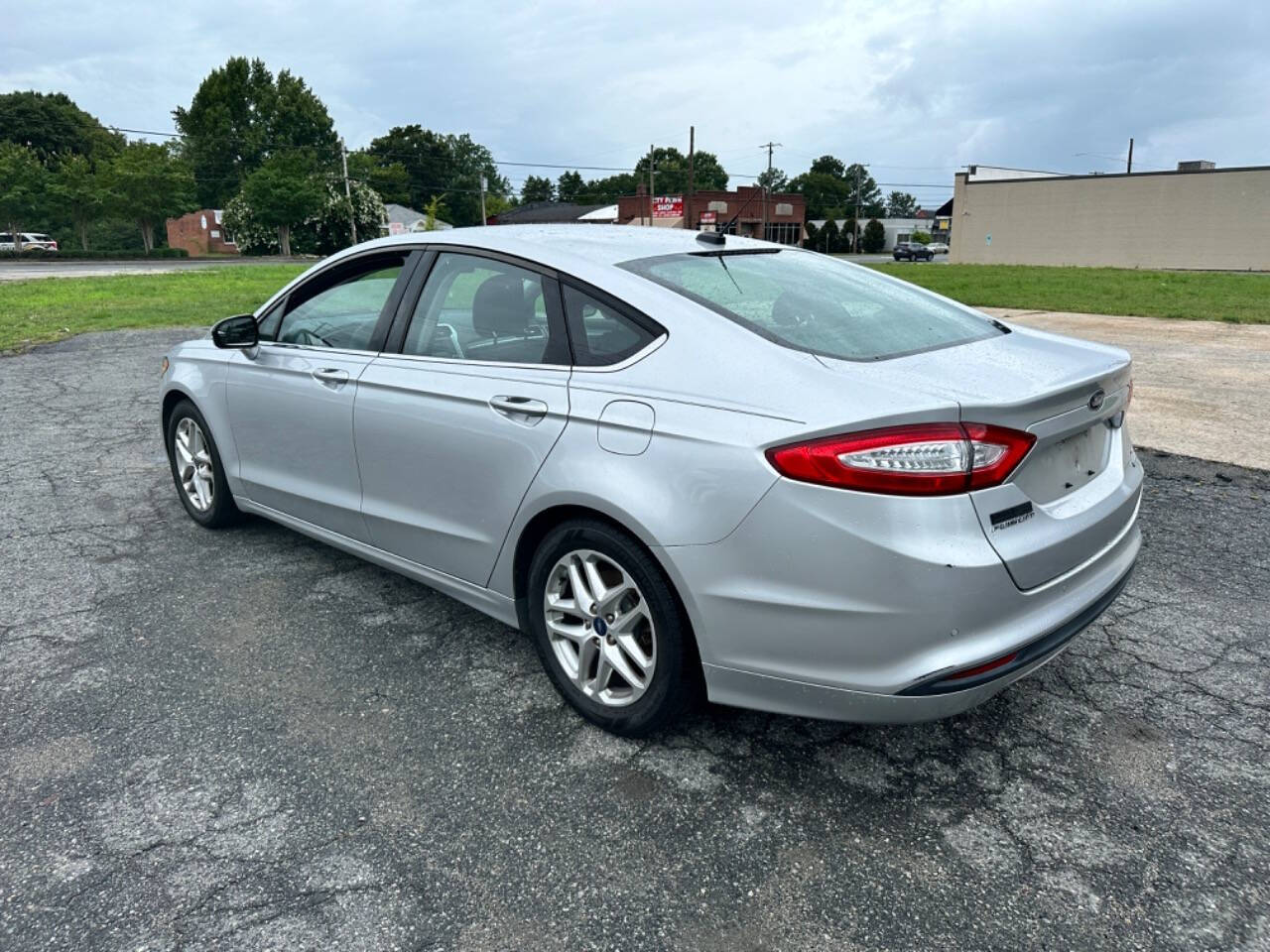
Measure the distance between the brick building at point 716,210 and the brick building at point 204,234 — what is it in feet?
102

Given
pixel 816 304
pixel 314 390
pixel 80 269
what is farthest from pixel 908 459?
pixel 80 269

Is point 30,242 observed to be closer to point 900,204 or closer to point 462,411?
Answer: point 462,411

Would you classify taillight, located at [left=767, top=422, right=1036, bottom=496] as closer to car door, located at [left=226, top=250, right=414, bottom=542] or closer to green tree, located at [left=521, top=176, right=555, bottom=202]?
car door, located at [left=226, top=250, right=414, bottom=542]

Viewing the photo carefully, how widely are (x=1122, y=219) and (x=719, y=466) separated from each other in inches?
2056

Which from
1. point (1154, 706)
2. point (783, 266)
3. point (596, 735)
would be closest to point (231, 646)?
point (596, 735)

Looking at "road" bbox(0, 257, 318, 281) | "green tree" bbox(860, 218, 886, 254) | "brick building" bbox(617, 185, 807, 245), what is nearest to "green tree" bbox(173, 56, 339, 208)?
"brick building" bbox(617, 185, 807, 245)

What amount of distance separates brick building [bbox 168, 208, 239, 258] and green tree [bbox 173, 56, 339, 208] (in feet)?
29.4

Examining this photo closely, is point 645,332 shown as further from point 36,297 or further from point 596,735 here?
point 36,297

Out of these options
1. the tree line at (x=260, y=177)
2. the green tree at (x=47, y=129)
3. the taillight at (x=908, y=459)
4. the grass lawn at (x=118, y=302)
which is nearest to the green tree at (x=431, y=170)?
the tree line at (x=260, y=177)

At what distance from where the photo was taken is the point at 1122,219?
46.6m

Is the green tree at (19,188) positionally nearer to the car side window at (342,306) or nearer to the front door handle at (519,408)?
the car side window at (342,306)

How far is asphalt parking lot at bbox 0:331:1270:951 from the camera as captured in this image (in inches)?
84.0

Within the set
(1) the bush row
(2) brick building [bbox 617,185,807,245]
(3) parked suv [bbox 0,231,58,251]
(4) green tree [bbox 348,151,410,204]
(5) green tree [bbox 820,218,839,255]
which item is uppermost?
(4) green tree [bbox 348,151,410,204]

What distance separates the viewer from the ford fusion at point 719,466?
2.23m
